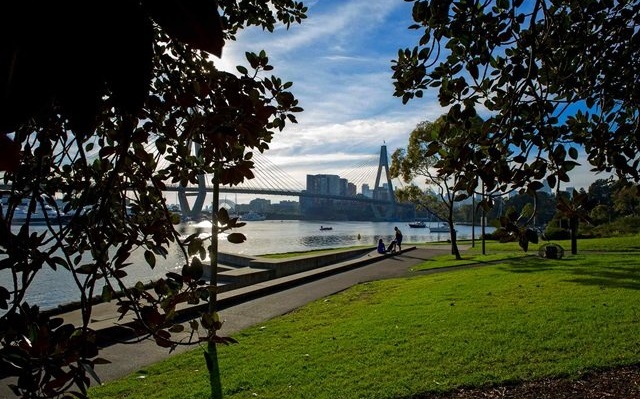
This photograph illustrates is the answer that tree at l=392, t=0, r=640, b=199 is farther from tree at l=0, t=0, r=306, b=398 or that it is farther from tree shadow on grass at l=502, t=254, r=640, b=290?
tree shadow on grass at l=502, t=254, r=640, b=290

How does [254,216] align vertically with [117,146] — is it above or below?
above

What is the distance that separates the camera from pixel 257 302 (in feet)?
32.6

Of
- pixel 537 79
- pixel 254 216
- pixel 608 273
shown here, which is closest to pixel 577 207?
pixel 537 79

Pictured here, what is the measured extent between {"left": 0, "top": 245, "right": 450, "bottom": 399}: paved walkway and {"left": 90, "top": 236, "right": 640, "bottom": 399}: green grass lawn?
43 centimetres

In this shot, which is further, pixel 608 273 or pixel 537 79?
pixel 608 273

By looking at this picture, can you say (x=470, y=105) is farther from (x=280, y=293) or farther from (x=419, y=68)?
(x=280, y=293)

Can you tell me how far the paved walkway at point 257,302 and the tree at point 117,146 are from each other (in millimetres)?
1073

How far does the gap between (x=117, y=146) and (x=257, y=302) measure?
8.42m

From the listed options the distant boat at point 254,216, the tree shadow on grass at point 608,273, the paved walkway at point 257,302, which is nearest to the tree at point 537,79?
the paved walkway at point 257,302

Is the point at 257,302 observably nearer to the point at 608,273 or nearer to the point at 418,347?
the point at 418,347

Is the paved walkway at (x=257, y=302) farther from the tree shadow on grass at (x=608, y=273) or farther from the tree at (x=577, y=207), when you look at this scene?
the tree shadow on grass at (x=608, y=273)

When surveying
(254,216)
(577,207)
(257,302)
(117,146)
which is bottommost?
(257,302)

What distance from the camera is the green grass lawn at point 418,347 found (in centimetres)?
468

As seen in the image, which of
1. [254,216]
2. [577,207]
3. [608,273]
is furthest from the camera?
[254,216]
